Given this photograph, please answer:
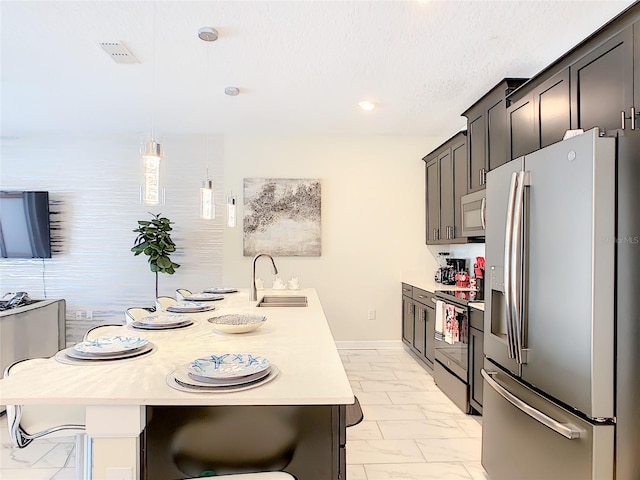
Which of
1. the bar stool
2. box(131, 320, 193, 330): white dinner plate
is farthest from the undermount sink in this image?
the bar stool

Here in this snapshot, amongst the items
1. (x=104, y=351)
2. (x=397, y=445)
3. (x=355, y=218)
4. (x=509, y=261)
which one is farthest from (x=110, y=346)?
(x=355, y=218)

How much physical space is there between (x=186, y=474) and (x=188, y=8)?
232 cm

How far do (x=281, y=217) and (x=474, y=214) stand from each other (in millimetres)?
2364

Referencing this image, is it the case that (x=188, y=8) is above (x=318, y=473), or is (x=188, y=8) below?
above

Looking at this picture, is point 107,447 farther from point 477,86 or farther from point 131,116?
point 131,116

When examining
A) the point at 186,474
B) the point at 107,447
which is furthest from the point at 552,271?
the point at 107,447

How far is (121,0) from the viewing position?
2.28 meters

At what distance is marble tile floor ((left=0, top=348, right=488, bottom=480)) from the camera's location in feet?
7.74

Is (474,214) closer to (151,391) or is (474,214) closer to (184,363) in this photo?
(184,363)

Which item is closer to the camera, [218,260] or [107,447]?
[107,447]

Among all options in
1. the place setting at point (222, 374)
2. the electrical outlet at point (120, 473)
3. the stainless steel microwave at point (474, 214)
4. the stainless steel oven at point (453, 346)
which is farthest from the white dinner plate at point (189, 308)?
the stainless steel microwave at point (474, 214)

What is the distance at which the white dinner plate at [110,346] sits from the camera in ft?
5.42

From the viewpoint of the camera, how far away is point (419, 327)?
14.4 feet

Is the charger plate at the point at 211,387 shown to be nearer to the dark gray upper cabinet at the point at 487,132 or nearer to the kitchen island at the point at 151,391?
the kitchen island at the point at 151,391
